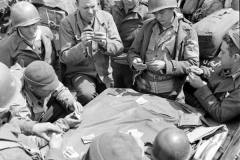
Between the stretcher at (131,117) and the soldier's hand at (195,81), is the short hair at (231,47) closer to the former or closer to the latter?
the soldier's hand at (195,81)

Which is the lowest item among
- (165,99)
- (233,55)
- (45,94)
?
(165,99)

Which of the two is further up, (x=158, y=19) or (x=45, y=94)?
(x=158, y=19)

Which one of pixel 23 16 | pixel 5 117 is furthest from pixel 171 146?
pixel 23 16

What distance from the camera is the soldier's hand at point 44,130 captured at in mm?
4105

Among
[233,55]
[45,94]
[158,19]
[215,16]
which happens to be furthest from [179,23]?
[45,94]

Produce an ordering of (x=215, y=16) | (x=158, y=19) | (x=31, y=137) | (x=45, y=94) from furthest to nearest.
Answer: (x=215, y=16) < (x=158, y=19) < (x=45, y=94) < (x=31, y=137)

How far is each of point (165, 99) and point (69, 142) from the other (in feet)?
4.67

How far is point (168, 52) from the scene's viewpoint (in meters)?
5.04

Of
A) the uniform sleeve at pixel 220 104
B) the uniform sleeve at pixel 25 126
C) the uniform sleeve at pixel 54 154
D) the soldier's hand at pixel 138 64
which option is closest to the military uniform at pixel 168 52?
the soldier's hand at pixel 138 64

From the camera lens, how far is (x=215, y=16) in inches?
210

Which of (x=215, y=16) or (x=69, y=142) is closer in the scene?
(x=69, y=142)

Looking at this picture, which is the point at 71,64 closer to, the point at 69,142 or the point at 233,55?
the point at 69,142

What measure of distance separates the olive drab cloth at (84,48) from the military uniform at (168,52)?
432 millimetres

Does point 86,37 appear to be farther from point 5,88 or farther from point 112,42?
point 5,88
